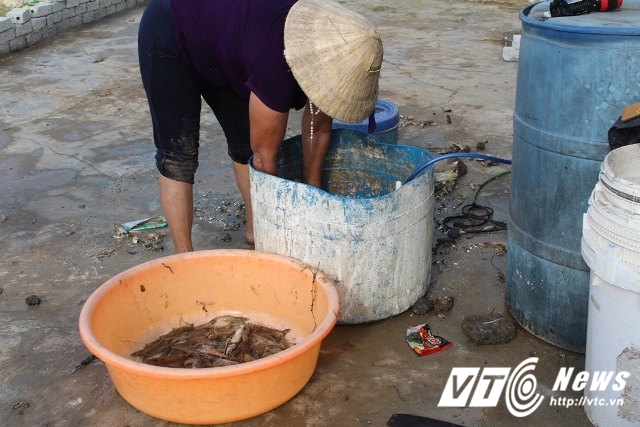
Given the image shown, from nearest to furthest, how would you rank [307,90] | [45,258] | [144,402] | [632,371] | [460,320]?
[632,371] < [144,402] < [307,90] < [460,320] < [45,258]

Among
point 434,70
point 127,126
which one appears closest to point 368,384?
point 127,126

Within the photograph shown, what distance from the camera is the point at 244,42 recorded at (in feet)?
9.52

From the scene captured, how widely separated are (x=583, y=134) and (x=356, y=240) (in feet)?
3.00

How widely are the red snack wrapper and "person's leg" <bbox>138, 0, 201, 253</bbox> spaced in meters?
1.09

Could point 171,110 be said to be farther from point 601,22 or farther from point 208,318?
point 601,22

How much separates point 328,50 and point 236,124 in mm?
951

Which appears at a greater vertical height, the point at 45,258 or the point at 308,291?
the point at 308,291

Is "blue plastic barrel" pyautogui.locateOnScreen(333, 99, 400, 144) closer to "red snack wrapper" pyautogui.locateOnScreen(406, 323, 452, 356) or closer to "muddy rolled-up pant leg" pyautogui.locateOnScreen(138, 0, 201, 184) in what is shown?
"muddy rolled-up pant leg" pyautogui.locateOnScreen(138, 0, 201, 184)

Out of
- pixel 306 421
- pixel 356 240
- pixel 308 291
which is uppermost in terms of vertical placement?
pixel 356 240

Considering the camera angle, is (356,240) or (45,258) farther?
(45,258)

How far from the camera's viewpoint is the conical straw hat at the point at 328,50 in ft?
9.14

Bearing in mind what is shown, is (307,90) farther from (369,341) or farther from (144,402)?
(144,402)

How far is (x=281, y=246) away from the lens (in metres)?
3.15

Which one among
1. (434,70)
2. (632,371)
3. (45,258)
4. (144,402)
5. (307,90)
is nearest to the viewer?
(632,371)
